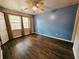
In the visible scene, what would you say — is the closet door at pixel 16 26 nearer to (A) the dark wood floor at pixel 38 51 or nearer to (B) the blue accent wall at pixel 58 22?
(A) the dark wood floor at pixel 38 51

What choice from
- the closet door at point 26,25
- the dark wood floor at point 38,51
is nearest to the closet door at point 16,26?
the closet door at point 26,25

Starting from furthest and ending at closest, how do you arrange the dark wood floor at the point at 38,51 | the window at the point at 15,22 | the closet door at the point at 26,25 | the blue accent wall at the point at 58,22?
the closet door at the point at 26,25 → the window at the point at 15,22 → the blue accent wall at the point at 58,22 → the dark wood floor at the point at 38,51

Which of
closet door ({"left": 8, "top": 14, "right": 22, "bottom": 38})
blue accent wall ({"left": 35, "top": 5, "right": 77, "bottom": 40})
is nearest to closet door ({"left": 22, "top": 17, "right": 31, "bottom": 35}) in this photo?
closet door ({"left": 8, "top": 14, "right": 22, "bottom": 38})

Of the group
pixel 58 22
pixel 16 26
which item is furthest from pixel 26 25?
pixel 58 22

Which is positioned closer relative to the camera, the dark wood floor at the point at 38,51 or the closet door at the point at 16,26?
the dark wood floor at the point at 38,51

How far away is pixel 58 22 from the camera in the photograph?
3797mm

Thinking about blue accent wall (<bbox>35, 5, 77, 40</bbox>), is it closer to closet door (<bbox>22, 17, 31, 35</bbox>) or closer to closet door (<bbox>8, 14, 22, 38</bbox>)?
closet door (<bbox>22, 17, 31, 35</bbox>)

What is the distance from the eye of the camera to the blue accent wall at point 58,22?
317 cm

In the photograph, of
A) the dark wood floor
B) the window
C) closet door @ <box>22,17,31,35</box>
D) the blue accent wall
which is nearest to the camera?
the dark wood floor

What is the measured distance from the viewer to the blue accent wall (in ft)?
10.4

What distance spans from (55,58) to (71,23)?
2306 millimetres

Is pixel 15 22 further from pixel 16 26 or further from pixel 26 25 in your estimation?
pixel 26 25

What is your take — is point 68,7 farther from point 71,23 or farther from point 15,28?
point 15,28

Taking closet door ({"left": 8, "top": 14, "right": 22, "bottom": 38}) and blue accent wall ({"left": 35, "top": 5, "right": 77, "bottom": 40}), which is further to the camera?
closet door ({"left": 8, "top": 14, "right": 22, "bottom": 38})
